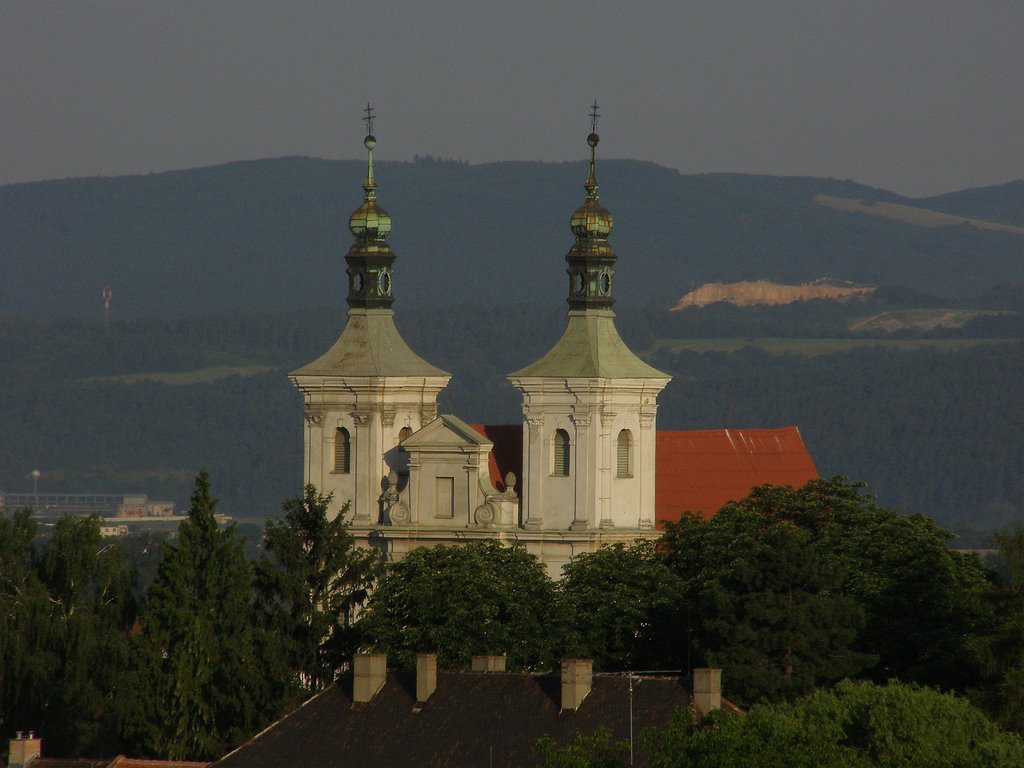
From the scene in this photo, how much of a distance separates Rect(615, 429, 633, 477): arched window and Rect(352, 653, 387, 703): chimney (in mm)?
29538

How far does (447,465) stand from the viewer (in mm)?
90625

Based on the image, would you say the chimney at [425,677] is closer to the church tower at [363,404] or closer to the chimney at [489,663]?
the chimney at [489,663]

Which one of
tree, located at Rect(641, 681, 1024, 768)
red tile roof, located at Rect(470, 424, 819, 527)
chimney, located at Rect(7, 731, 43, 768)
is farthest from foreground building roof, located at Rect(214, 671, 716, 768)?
red tile roof, located at Rect(470, 424, 819, 527)

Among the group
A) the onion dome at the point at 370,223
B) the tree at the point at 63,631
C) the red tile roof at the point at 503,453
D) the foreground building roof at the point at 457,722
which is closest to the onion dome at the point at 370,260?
the onion dome at the point at 370,223

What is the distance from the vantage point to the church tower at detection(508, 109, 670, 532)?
3484 inches

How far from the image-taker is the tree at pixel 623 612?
236 ft

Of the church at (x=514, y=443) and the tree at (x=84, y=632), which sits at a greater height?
the church at (x=514, y=443)

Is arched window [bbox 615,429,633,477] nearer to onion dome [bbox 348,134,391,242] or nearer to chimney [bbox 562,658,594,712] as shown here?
onion dome [bbox 348,134,391,242]

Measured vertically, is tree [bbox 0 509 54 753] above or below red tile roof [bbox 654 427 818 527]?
below

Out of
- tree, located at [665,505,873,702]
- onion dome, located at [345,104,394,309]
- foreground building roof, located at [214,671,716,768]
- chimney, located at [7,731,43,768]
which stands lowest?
chimney, located at [7,731,43,768]

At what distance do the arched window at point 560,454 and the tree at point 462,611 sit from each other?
11.5m

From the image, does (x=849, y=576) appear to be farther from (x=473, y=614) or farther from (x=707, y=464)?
(x=707, y=464)

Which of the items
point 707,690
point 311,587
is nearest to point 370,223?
point 311,587

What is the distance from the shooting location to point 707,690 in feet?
188
